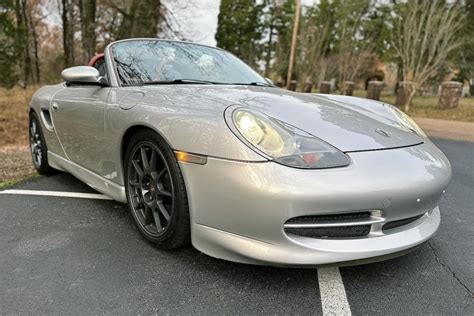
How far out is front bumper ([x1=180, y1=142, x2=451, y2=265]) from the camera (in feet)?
5.52

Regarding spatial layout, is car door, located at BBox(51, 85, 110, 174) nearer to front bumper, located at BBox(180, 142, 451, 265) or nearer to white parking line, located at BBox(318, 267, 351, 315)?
front bumper, located at BBox(180, 142, 451, 265)

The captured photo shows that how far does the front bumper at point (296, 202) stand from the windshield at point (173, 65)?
3.66 feet

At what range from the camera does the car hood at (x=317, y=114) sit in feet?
6.52

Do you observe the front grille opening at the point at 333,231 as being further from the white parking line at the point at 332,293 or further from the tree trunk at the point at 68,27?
the tree trunk at the point at 68,27

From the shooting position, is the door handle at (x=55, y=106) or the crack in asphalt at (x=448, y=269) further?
the door handle at (x=55, y=106)

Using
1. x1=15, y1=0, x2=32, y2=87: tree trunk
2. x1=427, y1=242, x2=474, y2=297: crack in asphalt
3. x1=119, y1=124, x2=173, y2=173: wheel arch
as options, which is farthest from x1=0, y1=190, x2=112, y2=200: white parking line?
x1=15, y1=0, x2=32, y2=87: tree trunk

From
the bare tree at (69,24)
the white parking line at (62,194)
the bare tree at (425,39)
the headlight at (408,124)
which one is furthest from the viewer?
the bare tree at (69,24)

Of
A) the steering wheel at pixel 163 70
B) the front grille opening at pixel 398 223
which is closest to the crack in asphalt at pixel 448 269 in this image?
the front grille opening at pixel 398 223

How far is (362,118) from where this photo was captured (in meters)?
2.32

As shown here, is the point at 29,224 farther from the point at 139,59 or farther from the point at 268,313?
the point at 268,313

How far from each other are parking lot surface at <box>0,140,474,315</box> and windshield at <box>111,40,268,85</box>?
1.08 meters

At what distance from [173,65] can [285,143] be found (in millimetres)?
1457

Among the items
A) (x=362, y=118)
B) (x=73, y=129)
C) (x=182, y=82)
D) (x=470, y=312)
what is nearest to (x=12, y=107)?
(x=73, y=129)

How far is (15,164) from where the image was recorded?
466 cm
